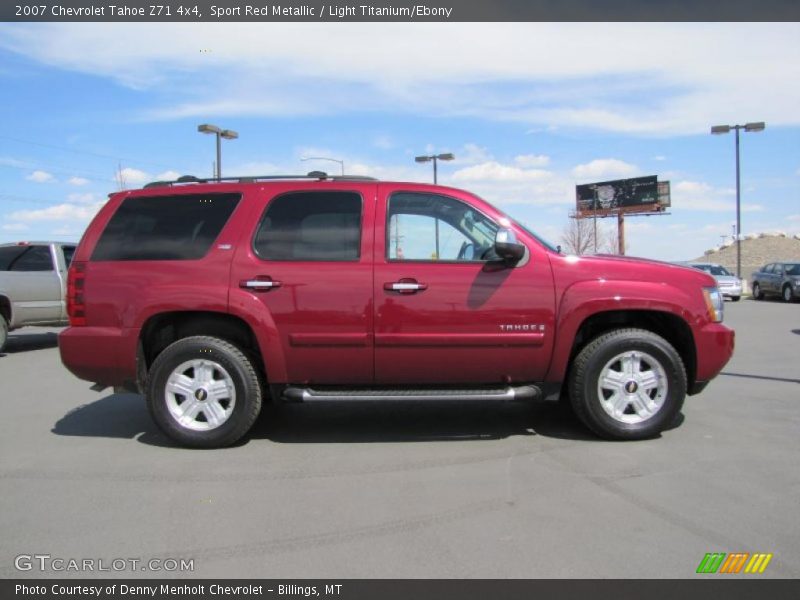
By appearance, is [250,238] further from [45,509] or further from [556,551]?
[556,551]

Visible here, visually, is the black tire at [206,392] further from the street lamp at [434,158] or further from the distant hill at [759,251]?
the distant hill at [759,251]

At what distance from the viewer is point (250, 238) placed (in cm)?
501

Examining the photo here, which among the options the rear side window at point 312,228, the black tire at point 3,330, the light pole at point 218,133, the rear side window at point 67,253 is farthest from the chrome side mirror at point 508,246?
the light pole at point 218,133

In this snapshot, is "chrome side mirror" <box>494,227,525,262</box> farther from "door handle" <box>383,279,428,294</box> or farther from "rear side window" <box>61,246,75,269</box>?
"rear side window" <box>61,246,75,269</box>

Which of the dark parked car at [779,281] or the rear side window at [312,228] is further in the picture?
the dark parked car at [779,281]

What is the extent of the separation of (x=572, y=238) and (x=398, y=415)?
55.0 m

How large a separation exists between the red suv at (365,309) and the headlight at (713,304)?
2 cm

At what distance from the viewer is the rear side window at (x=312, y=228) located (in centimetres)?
498

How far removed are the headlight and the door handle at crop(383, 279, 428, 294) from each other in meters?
2.21

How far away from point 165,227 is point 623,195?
206 feet

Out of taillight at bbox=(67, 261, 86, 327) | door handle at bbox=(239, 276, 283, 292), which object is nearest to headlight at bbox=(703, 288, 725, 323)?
door handle at bbox=(239, 276, 283, 292)

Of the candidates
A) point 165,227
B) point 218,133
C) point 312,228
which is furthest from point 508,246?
point 218,133

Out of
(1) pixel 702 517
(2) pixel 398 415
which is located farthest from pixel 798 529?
(2) pixel 398 415

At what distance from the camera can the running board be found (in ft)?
15.9
